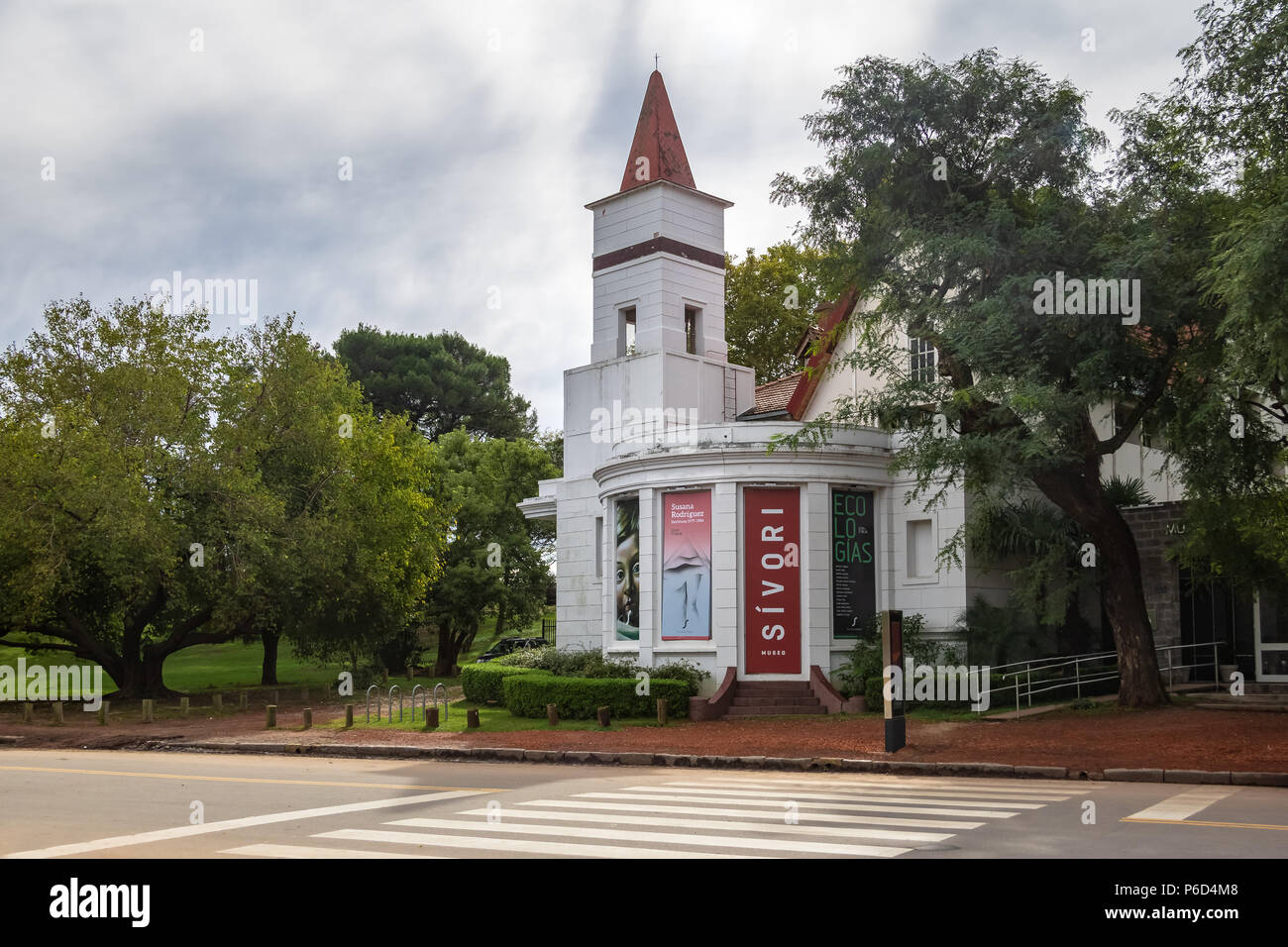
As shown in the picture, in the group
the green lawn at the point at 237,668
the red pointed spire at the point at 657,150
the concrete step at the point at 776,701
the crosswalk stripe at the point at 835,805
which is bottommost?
the green lawn at the point at 237,668

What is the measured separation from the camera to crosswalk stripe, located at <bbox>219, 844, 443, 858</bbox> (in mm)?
10117

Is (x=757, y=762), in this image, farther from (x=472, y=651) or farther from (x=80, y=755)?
(x=472, y=651)

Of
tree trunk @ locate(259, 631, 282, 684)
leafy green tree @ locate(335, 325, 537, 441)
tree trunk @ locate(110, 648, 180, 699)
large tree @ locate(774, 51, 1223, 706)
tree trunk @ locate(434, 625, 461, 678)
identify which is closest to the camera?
large tree @ locate(774, 51, 1223, 706)

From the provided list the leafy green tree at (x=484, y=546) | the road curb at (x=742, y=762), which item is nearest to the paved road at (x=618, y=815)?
the road curb at (x=742, y=762)

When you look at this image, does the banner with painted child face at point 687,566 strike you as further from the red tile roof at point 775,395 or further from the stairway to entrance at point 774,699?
the red tile roof at point 775,395

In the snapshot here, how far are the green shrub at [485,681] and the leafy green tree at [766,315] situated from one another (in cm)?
2256


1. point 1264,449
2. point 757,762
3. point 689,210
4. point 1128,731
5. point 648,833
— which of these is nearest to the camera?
point 648,833

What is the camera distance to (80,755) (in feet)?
79.3

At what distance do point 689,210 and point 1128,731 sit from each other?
20919mm

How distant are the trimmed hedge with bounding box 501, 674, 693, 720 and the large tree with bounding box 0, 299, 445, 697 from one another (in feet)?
40.0

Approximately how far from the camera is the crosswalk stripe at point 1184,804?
12.3 metres

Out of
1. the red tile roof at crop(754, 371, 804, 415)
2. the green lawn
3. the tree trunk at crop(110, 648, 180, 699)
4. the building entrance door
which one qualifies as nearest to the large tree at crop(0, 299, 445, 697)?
the tree trunk at crop(110, 648, 180, 699)

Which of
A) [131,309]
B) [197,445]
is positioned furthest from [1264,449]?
[131,309]

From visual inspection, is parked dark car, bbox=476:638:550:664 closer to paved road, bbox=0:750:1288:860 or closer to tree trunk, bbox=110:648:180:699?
tree trunk, bbox=110:648:180:699
